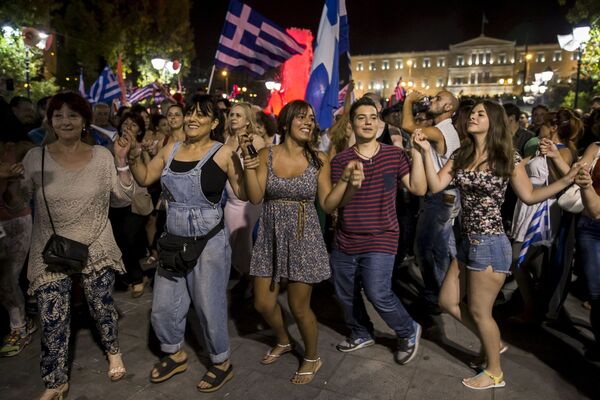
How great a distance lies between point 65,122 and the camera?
3242 mm

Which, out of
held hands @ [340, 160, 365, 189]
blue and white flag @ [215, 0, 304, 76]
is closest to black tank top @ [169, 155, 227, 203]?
held hands @ [340, 160, 365, 189]

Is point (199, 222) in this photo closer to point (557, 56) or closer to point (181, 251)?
point (181, 251)

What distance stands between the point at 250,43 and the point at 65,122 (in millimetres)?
4920

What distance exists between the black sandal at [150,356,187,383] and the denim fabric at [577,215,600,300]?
135 inches

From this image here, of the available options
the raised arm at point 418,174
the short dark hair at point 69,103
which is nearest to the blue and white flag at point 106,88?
the short dark hair at point 69,103

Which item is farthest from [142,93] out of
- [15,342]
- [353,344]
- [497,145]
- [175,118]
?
[497,145]

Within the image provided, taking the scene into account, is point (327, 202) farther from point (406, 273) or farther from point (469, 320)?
point (406, 273)

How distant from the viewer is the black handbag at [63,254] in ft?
10.1

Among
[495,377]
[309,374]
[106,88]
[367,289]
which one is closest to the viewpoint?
[495,377]

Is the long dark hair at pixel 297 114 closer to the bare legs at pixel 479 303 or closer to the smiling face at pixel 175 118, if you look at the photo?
the bare legs at pixel 479 303

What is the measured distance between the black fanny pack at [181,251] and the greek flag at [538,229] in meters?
3.18

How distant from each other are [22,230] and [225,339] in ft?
7.15

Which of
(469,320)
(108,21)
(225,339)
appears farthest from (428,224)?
(108,21)

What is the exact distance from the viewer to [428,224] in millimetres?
4703
